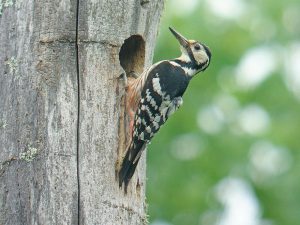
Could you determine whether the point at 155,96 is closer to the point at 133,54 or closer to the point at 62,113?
the point at 133,54

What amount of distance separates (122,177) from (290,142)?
672cm

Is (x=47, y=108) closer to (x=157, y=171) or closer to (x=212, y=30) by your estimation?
(x=157, y=171)

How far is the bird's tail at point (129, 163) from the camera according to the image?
6.97m

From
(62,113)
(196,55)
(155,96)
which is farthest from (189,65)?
(62,113)

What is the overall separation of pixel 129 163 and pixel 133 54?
1.22 meters

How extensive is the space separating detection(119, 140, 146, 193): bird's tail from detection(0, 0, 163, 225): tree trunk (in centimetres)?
8

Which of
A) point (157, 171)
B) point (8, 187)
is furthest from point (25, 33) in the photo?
point (157, 171)

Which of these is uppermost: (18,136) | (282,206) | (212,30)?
(212,30)

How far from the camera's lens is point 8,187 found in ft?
21.9

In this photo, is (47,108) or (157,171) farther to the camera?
(157,171)

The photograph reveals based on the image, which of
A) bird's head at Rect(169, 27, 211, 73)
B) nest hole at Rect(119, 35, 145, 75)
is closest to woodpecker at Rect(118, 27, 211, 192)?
bird's head at Rect(169, 27, 211, 73)

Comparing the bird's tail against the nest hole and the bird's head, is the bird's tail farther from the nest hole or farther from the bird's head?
→ the bird's head

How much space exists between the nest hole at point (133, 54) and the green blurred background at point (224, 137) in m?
4.64

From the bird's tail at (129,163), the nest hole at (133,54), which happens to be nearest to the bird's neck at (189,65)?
the nest hole at (133,54)
